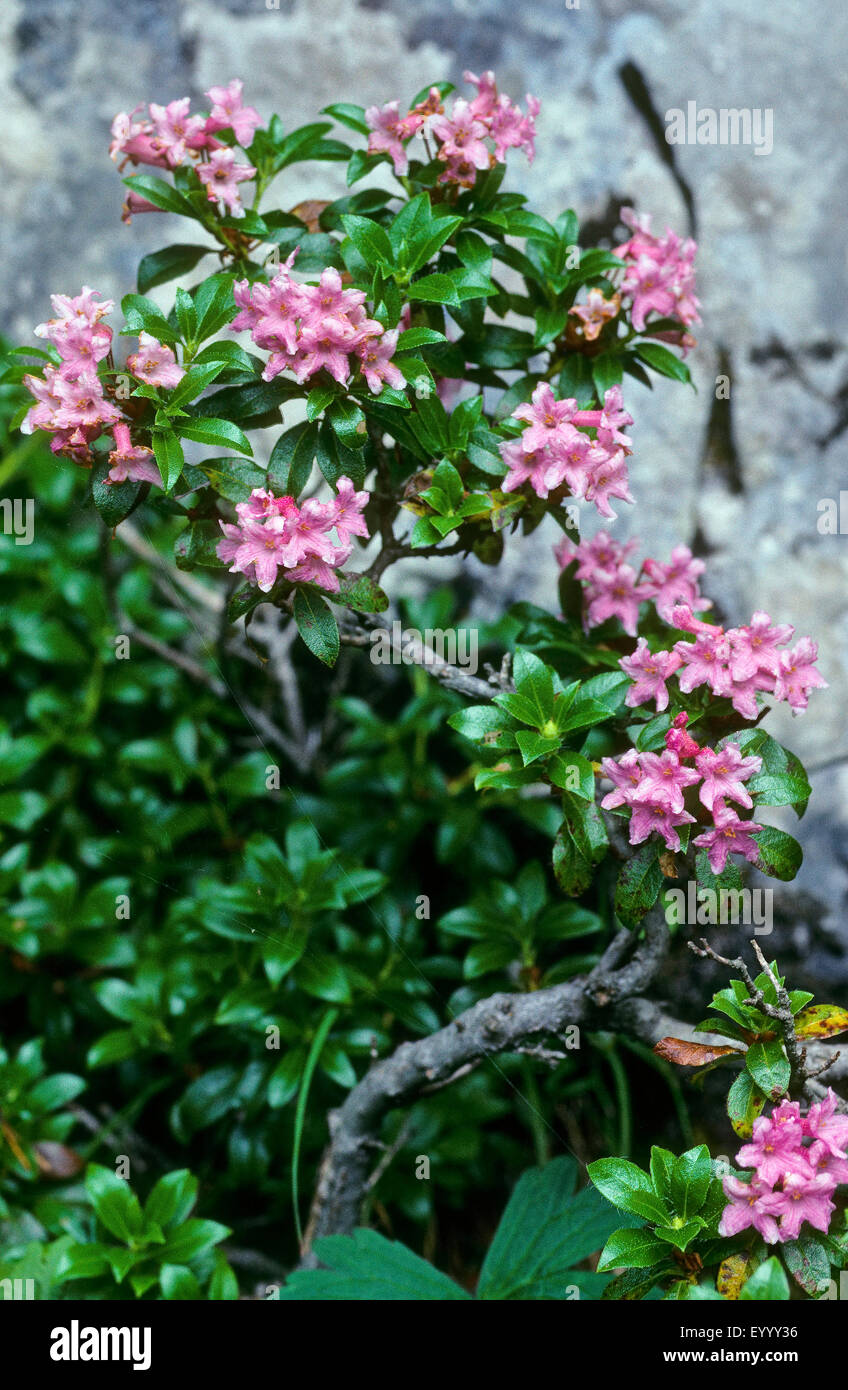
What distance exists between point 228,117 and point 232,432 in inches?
16.9

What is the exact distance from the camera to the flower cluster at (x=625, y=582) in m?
1.47

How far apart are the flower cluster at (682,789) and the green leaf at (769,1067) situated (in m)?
0.19

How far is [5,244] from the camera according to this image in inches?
95.5

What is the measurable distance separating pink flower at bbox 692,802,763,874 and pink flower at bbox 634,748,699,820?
0.14ft

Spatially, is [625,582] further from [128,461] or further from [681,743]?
[128,461]

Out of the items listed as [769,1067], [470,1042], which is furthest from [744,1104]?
[470,1042]

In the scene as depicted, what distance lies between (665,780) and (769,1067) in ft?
1.03

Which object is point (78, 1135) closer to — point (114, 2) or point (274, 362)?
point (274, 362)

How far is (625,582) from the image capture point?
1.49 metres

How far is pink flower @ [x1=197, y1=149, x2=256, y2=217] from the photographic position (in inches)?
50.7

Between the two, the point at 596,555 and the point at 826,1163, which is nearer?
the point at 826,1163

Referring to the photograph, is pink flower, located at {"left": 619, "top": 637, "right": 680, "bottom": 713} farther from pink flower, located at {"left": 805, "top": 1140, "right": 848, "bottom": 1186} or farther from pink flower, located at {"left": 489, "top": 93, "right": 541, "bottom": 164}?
pink flower, located at {"left": 489, "top": 93, "right": 541, "bottom": 164}

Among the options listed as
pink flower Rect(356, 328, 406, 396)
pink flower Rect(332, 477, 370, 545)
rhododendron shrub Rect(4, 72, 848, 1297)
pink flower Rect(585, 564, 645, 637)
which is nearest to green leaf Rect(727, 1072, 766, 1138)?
rhododendron shrub Rect(4, 72, 848, 1297)

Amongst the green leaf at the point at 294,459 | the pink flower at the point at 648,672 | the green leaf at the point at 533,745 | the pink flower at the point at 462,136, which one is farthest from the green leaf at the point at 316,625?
the pink flower at the point at 462,136
